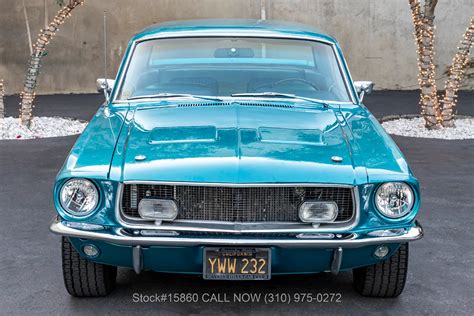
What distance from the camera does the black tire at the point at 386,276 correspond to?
4188mm

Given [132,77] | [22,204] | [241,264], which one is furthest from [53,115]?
[241,264]

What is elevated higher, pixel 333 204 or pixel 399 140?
pixel 333 204

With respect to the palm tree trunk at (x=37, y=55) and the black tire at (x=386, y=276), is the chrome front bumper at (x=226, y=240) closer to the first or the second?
the black tire at (x=386, y=276)

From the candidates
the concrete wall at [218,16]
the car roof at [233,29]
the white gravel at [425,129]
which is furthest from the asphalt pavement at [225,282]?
the concrete wall at [218,16]

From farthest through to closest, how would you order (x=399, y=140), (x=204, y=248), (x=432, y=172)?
(x=399, y=140)
(x=432, y=172)
(x=204, y=248)

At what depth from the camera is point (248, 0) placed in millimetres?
15023

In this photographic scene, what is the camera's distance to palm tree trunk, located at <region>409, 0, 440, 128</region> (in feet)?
34.8

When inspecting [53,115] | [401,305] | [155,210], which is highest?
[155,210]

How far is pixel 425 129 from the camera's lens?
10.9 m

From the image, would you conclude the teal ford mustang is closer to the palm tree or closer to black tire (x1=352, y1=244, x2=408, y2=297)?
black tire (x1=352, y1=244, x2=408, y2=297)

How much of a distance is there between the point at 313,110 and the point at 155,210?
133cm

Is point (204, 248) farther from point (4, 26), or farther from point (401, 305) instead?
point (4, 26)

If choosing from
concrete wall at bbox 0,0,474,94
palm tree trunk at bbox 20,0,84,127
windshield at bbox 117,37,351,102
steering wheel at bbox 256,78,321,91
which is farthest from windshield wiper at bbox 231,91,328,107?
concrete wall at bbox 0,0,474,94

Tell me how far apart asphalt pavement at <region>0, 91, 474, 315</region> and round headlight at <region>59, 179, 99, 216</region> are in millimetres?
611
